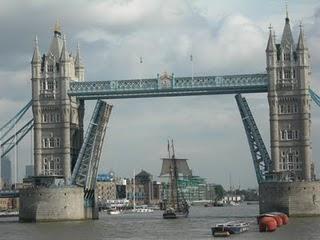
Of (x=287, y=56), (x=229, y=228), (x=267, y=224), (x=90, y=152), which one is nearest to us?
(x=229, y=228)

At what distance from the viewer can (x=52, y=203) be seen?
13650 cm

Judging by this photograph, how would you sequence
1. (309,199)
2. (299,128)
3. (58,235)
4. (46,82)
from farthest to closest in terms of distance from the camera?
(46,82)
(299,128)
(309,199)
(58,235)

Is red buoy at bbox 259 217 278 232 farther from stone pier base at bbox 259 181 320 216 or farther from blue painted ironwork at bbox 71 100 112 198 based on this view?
blue painted ironwork at bbox 71 100 112 198

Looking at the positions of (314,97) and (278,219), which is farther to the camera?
(314,97)

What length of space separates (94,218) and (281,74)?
39.9m

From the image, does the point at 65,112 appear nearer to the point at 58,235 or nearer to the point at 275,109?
the point at 275,109

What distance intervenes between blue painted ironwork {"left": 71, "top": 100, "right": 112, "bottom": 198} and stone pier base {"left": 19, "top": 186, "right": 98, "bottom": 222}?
5.83 m

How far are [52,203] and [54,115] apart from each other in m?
17.9

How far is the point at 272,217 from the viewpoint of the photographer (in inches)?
4230

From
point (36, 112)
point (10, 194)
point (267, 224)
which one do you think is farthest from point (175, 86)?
point (267, 224)

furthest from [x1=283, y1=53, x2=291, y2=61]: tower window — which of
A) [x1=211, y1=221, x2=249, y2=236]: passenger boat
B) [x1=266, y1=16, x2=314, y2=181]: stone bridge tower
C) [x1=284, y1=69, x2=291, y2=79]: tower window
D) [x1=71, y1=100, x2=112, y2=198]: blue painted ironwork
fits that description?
[x1=211, y1=221, x2=249, y2=236]: passenger boat

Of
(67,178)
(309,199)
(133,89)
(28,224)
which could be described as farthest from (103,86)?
(309,199)

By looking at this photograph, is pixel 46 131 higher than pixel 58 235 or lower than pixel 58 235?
higher

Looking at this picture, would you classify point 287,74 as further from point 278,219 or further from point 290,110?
point 278,219
